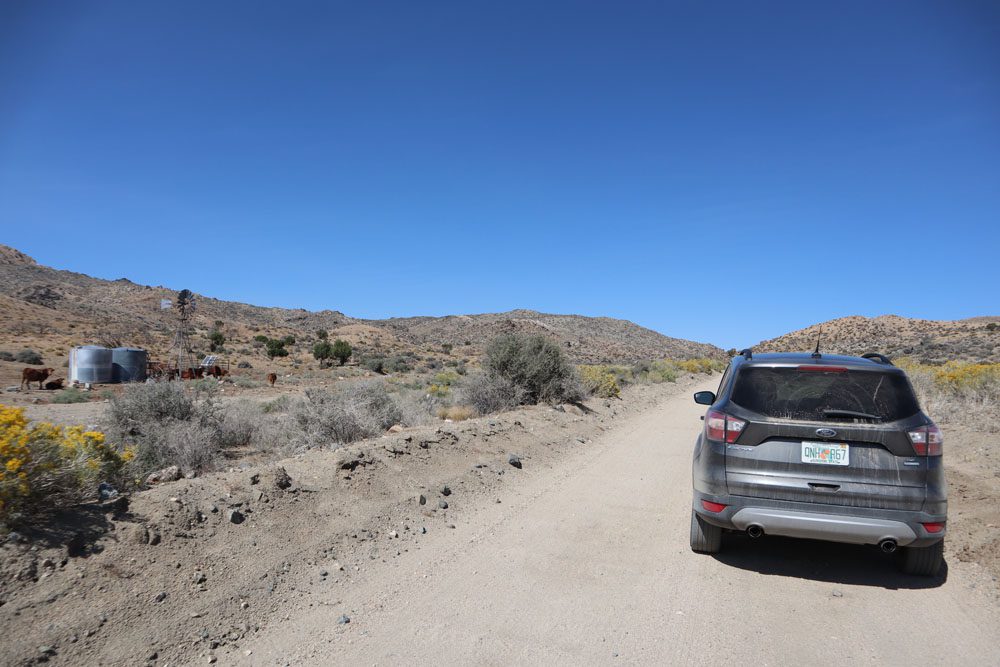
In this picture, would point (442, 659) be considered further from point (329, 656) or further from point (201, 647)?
point (201, 647)

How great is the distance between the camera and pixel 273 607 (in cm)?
470

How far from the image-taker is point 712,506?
5.27 m

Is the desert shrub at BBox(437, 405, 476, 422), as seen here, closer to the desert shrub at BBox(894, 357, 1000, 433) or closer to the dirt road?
the dirt road

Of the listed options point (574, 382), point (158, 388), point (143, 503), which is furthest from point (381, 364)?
point (143, 503)

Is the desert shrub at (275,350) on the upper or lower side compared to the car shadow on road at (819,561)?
upper

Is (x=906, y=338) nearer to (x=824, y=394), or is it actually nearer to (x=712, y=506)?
(x=824, y=394)

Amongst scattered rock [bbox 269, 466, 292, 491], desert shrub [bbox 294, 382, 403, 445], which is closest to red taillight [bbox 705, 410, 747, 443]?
scattered rock [bbox 269, 466, 292, 491]

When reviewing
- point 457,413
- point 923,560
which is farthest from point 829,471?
point 457,413

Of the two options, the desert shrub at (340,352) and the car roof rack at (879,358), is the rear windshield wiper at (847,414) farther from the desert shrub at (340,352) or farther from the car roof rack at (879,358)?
the desert shrub at (340,352)

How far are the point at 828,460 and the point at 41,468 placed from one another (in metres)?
6.54

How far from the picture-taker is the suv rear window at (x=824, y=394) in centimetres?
507

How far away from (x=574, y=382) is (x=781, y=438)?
13.2 m

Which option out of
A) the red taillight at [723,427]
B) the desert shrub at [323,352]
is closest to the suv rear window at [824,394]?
the red taillight at [723,427]

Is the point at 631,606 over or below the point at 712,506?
below
